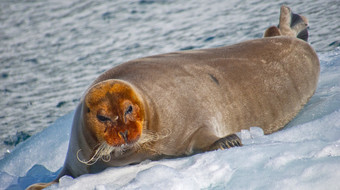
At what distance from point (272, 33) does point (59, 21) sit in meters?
12.3

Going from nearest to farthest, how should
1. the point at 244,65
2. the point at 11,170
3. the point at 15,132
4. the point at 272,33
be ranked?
A: the point at 244,65 → the point at 11,170 → the point at 272,33 → the point at 15,132

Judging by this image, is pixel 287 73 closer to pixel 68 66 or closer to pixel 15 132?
pixel 15 132

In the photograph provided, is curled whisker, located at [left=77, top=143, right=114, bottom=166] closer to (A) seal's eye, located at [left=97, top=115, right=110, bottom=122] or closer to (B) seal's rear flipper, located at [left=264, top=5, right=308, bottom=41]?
(A) seal's eye, located at [left=97, top=115, right=110, bottom=122]

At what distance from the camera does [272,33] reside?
5.88 metres

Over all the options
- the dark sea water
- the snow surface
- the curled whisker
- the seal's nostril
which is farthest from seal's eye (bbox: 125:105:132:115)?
the dark sea water

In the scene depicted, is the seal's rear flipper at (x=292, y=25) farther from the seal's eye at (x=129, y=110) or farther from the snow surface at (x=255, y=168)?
the seal's eye at (x=129, y=110)

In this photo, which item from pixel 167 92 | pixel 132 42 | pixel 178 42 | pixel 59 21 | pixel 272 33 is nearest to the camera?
pixel 167 92

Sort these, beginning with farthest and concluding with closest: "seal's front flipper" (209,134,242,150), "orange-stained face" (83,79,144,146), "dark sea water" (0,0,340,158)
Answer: "dark sea water" (0,0,340,158) < "seal's front flipper" (209,134,242,150) < "orange-stained face" (83,79,144,146)

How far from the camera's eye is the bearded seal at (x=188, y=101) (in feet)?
11.5

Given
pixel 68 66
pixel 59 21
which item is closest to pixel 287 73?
pixel 68 66

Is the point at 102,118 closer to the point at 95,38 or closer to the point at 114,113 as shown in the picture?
the point at 114,113

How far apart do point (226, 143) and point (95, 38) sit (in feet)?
36.3

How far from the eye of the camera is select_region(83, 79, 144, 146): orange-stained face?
11.2 feet

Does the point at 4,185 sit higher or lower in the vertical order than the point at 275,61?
lower
